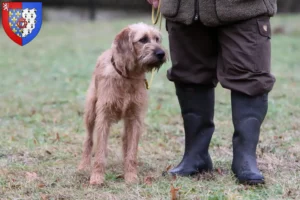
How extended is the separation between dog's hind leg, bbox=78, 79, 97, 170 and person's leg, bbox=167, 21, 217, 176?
2.37 feet

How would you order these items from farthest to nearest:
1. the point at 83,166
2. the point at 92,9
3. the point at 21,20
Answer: the point at 92,9
the point at 83,166
the point at 21,20

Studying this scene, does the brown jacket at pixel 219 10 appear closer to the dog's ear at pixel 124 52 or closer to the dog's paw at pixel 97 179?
the dog's ear at pixel 124 52

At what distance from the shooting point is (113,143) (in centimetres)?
541

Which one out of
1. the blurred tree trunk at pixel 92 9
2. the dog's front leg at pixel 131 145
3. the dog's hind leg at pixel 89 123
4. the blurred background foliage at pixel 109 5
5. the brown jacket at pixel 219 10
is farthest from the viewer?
the blurred background foliage at pixel 109 5

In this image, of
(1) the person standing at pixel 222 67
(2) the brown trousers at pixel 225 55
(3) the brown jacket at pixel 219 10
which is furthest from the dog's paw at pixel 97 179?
(3) the brown jacket at pixel 219 10

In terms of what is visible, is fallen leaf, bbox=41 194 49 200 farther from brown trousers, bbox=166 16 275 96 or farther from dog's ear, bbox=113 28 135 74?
brown trousers, bbox=166 16 275 96

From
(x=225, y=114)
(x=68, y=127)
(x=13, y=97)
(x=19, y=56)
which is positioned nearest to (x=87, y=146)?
(x=68, y=127)

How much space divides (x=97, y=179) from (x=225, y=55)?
1264mm

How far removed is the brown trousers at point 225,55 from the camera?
3.81 m

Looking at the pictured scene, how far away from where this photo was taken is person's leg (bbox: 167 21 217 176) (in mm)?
4066

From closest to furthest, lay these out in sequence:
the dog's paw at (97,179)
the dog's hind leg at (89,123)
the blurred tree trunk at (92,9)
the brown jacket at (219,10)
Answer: the brown jacket at (219,10) → the dog's paw at (97,179) → the dog's hind leg at (89,123) → the blurred tree trunk at (92,9)

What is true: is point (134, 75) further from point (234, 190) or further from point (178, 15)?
point (234, 190)

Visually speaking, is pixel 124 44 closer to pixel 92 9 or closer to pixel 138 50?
pixel 138 50

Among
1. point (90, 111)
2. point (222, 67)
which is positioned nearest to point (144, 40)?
point (222, 67)
